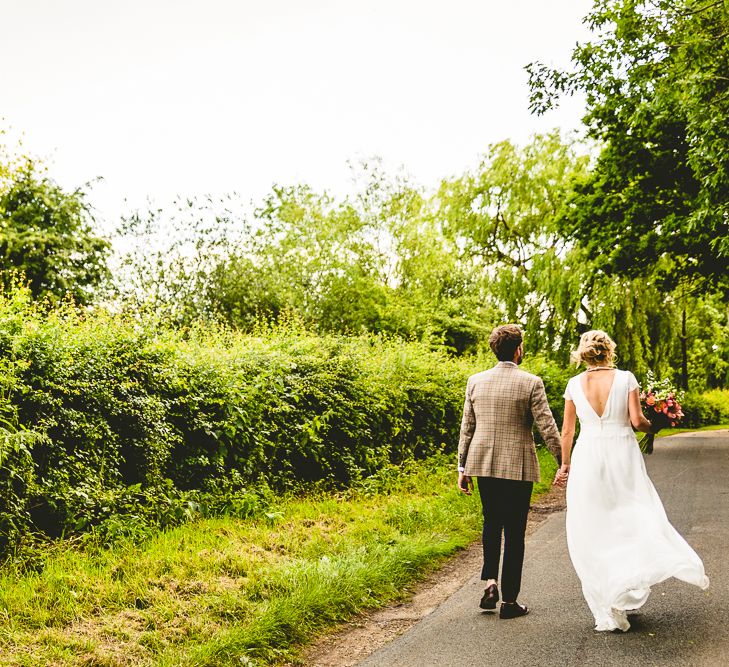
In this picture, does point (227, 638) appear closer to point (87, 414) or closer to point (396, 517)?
point (87, 414)

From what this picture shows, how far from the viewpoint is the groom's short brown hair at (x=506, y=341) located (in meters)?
5.66

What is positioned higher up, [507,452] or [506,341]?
[506,341]

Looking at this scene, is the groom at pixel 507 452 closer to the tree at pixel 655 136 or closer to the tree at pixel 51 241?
the tree at pixel 655 136

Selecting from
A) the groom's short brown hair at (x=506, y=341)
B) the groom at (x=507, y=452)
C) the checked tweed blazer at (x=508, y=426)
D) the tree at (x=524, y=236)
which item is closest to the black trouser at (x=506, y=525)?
the groom at (x=507, y=452)

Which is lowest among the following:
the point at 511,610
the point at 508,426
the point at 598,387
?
the point at 511,610

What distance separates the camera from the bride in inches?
195

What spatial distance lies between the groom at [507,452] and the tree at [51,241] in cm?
3518

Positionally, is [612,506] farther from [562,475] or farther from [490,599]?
[490,599]

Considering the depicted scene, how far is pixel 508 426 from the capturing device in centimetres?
559

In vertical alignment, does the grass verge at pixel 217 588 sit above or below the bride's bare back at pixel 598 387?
below

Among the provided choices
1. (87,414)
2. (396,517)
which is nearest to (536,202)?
(396,517)

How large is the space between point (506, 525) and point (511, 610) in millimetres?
593

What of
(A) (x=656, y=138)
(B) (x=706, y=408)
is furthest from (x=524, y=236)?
(B) (x=706, y=408)

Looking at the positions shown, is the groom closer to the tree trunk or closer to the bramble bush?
the bramble bush
